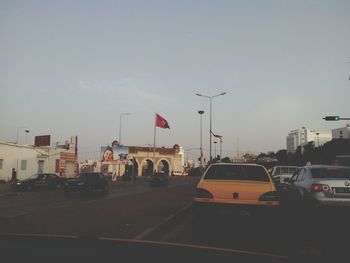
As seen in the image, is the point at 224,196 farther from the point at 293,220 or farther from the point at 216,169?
the point at 293,220

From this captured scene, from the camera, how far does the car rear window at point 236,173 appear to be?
35.6ft

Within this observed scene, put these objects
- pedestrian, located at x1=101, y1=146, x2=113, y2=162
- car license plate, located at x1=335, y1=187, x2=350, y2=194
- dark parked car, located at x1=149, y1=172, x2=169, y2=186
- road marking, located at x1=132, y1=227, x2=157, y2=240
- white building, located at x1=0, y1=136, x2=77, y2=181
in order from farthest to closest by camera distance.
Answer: pedestrian, located at x1=101, y1=146, x2=113, y2=162 → white building, located at x1=0, y1=136, x2=77, y2=181 → dark parked car, located at x1=149, y1=172, x2=169, y2=186 → car license plate, located at x1=335, y1=187, x2=350, y2=194 → road marking, located at x1=132, y1=227, x2=157, y2=240

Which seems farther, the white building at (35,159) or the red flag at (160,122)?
the red flag at (160,122)

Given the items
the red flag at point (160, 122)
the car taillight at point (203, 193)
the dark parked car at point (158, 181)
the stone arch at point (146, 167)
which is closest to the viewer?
the car taillight at point (203, 193)

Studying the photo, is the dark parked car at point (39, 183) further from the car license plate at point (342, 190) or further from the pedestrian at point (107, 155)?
the car license plate at point (342, 190)

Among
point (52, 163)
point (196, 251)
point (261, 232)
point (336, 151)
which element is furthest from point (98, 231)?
point (336, 151)

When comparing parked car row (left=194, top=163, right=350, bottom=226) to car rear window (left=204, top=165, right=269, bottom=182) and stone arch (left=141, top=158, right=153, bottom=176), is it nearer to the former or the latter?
car rear window (left=204, top=165, right=269, bottom=182)

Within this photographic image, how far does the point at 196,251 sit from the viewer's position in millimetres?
3363

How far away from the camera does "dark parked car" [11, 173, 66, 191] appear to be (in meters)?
34.6

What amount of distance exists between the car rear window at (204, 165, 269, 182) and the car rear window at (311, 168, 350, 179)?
237 cm

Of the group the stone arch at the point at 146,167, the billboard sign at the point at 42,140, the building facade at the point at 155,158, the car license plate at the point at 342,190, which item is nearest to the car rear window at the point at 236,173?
the car license plate at the point at 342,190

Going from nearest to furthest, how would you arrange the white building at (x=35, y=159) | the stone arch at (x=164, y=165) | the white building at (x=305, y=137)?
the white building at (x=35, y=159) < the stone arch at (x=164, y=165) < the white building at (x=305, y=137)

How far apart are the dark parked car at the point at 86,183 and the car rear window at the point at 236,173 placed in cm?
1923

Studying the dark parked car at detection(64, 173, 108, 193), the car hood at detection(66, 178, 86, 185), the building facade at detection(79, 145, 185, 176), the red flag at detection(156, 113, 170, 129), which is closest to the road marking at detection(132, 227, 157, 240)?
the dark parked car at detection(64, 173, 108, 193)
